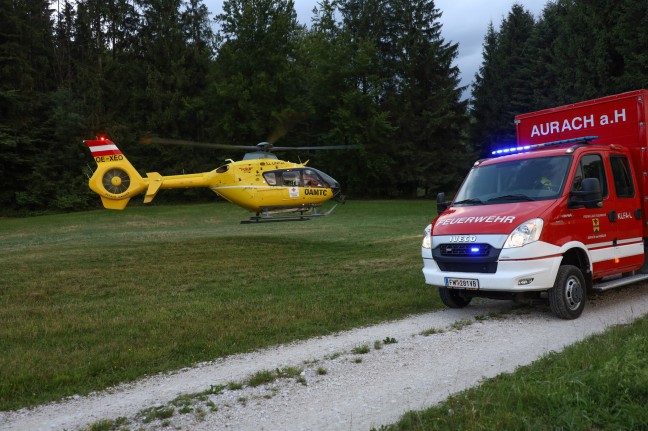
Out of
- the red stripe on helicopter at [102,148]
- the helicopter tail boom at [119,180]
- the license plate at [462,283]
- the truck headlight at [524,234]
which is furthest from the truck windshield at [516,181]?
the red stripe on helicopter at [102,148]

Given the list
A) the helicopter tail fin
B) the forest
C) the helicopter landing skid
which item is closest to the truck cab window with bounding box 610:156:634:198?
the helicopter landing skid

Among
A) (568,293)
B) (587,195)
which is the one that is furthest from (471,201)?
(568,293)

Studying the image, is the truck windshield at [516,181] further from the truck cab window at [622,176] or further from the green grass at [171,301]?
the green grass at [171,301]

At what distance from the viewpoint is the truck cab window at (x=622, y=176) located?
Answer: 830 centimetres

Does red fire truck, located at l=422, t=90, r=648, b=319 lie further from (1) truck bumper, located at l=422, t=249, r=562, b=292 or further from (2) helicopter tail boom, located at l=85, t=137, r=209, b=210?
(2) helicopter tail boom, located at l=85, t=137, r=209, b=210

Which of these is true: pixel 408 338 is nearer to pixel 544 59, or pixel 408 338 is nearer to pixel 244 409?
pixel 244 409

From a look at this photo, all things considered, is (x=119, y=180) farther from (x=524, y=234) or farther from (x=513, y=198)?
(x=524, y=234)

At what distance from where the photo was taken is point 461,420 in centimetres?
371

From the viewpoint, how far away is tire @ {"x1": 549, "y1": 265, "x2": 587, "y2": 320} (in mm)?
6988

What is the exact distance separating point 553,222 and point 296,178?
43.4ft

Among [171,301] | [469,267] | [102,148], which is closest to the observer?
[469,267]

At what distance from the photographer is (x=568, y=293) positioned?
7.14 m

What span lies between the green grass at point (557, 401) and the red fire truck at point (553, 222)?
85.6 inches

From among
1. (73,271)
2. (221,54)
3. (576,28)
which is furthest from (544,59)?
(73,271)
